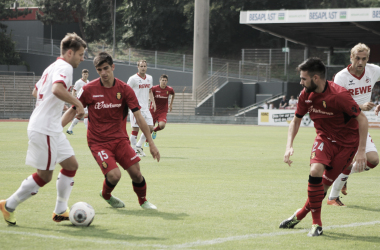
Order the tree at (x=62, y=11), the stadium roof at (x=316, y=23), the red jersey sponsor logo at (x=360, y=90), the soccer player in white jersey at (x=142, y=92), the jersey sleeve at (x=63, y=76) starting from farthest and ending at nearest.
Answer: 1. the tree at (x=62, y=11)
2. the stadium roof at (x=316, y=23)
3. the soccer player in white jersey at (x=142, y=92)
4. the red jersey sponsor logo at (x=360, y=90)
5. the jersey sleeve at (x=63, y=76)

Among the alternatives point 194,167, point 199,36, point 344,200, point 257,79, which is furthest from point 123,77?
point 344,200

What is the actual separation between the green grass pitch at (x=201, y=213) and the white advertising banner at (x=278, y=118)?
65.7 feet

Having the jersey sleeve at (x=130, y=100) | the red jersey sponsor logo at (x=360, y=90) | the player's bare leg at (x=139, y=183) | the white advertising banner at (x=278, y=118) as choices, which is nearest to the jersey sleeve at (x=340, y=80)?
the red jersey sponsor logo at (x=360, y=90)

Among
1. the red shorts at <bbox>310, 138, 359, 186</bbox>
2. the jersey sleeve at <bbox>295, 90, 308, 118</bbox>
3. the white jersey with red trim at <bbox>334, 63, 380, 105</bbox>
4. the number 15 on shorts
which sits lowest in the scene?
the number 15 on shorts

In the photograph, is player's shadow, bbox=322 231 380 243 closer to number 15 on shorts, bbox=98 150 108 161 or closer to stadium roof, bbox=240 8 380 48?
number 15 on shorts, bbox=98 150 108 161

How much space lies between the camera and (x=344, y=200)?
7633mm

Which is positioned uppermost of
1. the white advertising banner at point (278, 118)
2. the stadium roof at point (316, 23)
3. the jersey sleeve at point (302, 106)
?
the stadium roof at point (316, 23)

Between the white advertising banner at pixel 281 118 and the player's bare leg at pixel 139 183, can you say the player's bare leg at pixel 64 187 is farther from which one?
the white advertising banner at pixel 281 118

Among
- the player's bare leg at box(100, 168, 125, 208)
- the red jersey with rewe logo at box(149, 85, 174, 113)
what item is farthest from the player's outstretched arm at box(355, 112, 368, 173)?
the red jersey with rewe logo at box(149, 85, 174, 113)

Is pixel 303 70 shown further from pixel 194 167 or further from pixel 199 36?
pixel 199 36

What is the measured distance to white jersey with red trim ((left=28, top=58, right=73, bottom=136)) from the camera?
5.39 m

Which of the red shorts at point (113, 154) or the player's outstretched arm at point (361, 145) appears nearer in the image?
the player's outstretched arm at point (361, 145)

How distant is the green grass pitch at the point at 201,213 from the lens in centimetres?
505

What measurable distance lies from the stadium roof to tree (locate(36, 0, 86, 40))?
28019 millimetres
